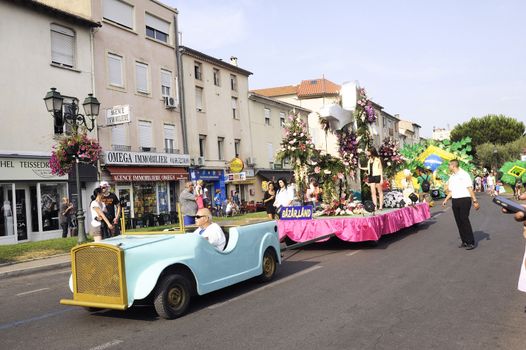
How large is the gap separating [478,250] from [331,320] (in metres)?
5.55

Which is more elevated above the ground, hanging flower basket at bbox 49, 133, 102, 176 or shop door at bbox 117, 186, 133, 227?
hanging flower basket at bbox 49, 133, 102, 176

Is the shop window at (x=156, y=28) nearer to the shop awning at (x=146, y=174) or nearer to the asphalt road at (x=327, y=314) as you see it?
the shop awning at (x=146, y=174)

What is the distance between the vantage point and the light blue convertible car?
4.98 metres

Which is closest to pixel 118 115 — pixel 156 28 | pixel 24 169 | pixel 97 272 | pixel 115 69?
pixel 115 69

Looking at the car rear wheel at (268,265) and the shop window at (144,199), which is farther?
the shop window at (144,199)

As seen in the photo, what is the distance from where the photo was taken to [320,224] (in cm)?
1022

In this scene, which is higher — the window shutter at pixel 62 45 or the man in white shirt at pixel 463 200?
the window shutter at pixel 62 45

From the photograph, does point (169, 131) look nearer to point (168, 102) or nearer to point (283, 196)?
point (168, 102)

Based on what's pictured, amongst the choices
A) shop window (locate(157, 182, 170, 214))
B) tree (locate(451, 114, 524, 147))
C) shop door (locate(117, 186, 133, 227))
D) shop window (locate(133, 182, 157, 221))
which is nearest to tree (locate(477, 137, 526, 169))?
tree (locate(451, 114, 524, 147))

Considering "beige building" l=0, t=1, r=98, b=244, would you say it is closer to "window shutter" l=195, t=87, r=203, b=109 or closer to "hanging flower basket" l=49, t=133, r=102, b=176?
"hanging flower basket" l=49, t=133, r=102, b=176

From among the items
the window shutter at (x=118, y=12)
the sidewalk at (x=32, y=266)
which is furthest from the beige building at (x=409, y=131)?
the sidewalk at (x=32, y=266)

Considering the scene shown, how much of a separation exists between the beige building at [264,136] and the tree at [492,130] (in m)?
36.7

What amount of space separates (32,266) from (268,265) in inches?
274

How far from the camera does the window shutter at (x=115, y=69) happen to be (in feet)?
75.0
